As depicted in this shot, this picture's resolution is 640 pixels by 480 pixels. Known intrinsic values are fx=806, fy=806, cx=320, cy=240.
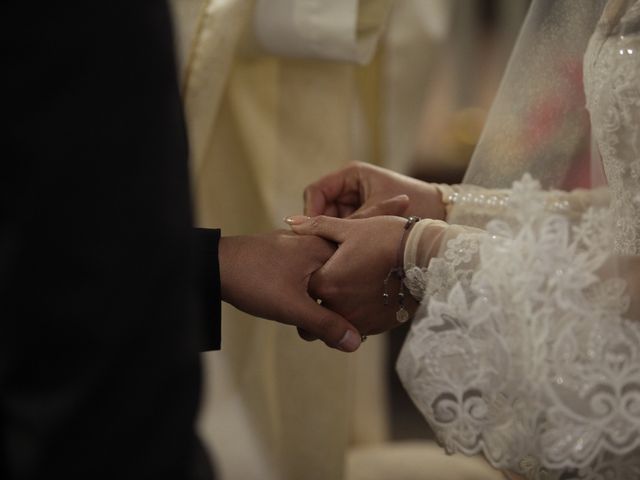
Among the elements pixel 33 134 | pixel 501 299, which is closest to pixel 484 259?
pixel 501 299

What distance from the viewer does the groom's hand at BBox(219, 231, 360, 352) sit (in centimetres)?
77

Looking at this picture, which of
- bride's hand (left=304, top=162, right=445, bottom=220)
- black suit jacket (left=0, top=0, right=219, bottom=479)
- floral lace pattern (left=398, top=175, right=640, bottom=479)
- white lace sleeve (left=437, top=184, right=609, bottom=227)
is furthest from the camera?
bride's hand (left=304, top=162, right=445, bottom=220)

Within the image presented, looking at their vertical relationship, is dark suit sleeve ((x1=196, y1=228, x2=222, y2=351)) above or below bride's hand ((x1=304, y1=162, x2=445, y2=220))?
below

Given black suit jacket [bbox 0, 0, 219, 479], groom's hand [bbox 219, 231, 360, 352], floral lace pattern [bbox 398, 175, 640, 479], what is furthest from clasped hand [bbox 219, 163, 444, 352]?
black suit jacket [bbox 0, 0, 219, 479]

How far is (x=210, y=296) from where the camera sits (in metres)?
0.77

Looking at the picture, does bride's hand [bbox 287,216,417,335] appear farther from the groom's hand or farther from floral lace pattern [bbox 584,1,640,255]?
floral lace pattern [bbox 584,1,640,255]

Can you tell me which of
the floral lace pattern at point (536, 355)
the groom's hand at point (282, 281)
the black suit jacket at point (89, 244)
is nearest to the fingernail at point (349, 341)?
the groom's hand at point (282, 281)

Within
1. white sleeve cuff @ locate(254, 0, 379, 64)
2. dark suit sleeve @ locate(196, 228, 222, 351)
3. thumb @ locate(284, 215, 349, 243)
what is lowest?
dark suit sleeve @ locate(196, 228, 222, 351)

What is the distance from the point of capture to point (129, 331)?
39cm

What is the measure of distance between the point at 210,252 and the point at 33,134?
0.41 metres

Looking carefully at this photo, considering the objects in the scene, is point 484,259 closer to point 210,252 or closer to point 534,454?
point 534,454

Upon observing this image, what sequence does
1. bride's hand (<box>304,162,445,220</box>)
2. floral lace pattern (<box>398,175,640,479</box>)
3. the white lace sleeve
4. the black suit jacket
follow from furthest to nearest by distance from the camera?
1. bride's hand (<box>304,162,445,220</box>)
2. the white lace sleeve
3. floral lace pattern (<box>398,175,640,479</box>)
4. the black suit jacket

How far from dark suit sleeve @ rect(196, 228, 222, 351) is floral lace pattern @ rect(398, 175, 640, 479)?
20cm

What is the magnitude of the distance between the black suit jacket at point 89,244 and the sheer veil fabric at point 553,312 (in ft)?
1.02
